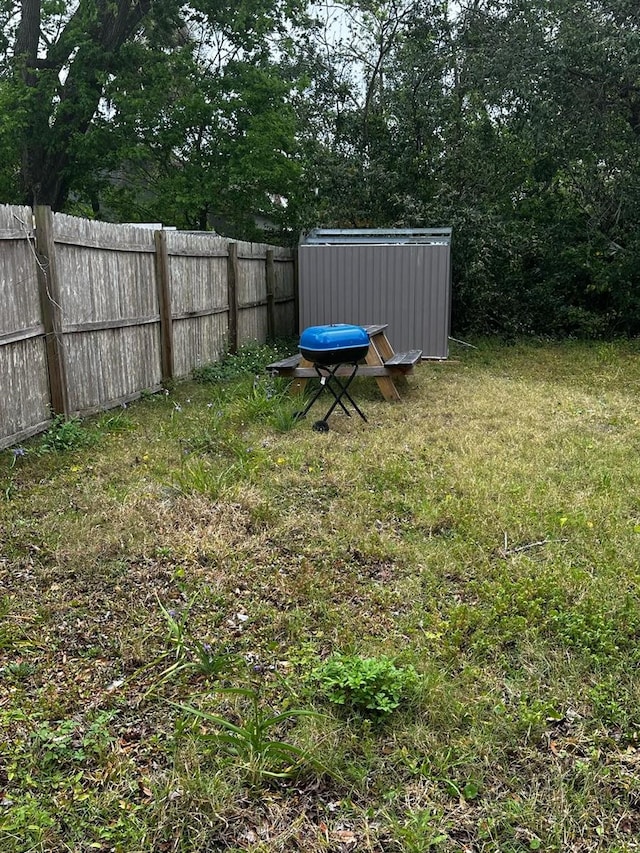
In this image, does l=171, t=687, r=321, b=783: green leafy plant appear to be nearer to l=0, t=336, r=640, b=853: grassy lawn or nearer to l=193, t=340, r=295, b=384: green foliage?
l=0, t=336, r=640, b=853: grassy lawn

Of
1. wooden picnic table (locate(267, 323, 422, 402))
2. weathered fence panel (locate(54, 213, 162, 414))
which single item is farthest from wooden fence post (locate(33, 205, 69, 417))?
wooden picnic table (locate(267, 323, 422, 402))

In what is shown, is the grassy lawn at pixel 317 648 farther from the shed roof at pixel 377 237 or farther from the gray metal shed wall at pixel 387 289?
the shed roof at pixel 377 237

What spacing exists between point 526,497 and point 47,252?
3.72 metres

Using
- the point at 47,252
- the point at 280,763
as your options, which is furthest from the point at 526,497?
the point at 47,252

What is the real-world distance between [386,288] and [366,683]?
7631mm

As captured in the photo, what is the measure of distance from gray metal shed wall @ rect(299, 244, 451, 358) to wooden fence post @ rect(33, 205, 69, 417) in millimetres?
4845

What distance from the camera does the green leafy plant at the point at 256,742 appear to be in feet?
6.74

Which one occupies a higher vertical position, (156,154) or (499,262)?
(156,154)

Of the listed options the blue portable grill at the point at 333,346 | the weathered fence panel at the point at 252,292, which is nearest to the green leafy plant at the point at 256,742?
the blue portable grill at the point at 333,346

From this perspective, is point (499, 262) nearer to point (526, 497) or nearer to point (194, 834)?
point (526, 497)

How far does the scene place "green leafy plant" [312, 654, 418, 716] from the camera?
2316mm

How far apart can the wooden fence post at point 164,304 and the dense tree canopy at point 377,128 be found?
5980 mm

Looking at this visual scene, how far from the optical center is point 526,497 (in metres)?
4.11

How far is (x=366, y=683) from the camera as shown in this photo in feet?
7.75
